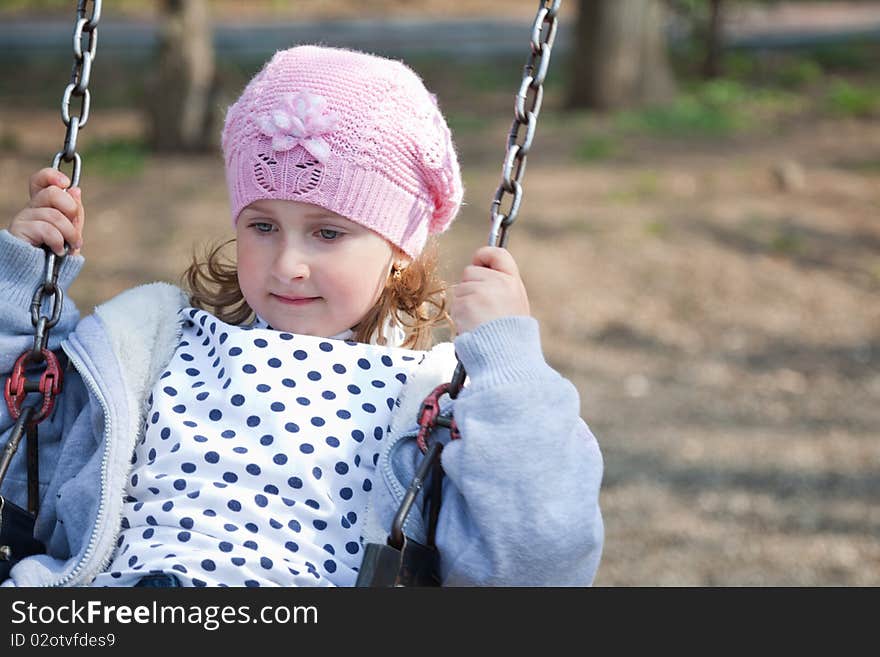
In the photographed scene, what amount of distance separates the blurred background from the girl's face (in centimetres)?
44

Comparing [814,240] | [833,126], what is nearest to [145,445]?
[814,240]

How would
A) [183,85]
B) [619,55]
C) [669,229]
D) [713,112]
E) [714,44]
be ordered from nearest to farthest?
[669,229], [183,85], [619,55], [713,112], [714,44]

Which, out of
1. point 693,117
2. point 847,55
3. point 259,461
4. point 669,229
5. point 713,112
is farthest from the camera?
point 847,55

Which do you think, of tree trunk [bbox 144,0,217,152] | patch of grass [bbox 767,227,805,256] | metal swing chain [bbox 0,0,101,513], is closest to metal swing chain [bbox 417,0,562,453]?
metal swing chain [bbox 0,0,101,513]

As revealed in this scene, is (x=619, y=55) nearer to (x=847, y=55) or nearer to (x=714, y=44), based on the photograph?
(x=714, y=44)

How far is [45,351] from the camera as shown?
2.21 meters

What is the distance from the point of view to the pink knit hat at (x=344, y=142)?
2.19 meters

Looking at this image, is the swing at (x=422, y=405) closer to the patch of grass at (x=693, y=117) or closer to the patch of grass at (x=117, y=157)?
the patch of grass at (x=117, y=157)

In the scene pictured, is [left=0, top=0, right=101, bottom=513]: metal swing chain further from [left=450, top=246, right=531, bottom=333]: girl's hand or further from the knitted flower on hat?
[left=450, top=246, right=531, bottom=333]: girl's hand

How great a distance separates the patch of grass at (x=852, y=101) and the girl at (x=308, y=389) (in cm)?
852

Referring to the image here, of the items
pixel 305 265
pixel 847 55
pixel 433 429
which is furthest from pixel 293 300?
pixel 847 55

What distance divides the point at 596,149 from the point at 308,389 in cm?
682

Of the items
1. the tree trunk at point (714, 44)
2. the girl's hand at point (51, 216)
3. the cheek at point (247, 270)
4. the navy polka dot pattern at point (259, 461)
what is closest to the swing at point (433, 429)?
the navy polka dot pattern at point (259, 461)

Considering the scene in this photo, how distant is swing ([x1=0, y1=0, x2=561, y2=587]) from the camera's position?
1.97 meters
